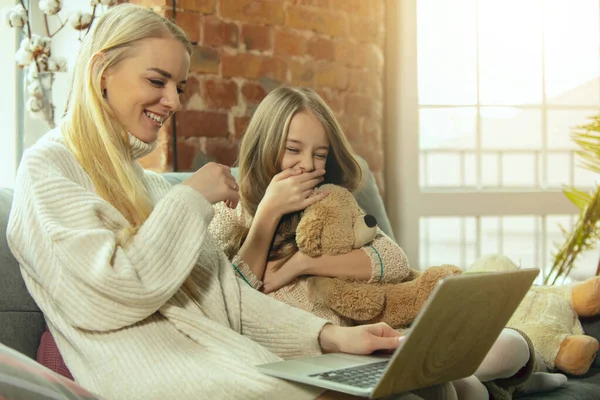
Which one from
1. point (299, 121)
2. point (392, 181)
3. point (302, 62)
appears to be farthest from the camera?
point (392, 181)

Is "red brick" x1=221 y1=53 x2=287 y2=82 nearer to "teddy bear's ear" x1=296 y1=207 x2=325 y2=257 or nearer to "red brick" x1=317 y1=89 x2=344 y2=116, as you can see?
"red brick" x1=317 y1=89 x2=344 y2=116

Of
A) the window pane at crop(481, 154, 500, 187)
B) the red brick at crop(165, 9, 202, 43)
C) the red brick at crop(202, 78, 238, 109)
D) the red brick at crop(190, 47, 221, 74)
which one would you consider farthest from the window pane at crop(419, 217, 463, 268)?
the red brick at crop(165, 9, 202, 43)

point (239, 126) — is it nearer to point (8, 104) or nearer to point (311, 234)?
point (311, 234)

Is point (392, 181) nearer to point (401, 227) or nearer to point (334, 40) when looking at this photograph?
point (401, 227)

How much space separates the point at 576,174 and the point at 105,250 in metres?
2.72

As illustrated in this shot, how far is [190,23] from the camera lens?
2398mm

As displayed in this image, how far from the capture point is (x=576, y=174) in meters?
3.39

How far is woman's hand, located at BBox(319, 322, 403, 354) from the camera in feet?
4.40

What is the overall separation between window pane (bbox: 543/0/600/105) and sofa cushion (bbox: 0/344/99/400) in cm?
280

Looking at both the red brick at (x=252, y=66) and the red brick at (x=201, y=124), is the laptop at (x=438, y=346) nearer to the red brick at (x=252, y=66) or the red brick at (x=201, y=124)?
the red brick at (x=201, y=124)

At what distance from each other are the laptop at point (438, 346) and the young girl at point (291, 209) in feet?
1.63

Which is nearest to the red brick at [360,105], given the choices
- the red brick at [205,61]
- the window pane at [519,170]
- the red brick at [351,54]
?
the red brick at [351,54]

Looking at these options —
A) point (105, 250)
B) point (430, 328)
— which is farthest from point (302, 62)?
point (430, 328)

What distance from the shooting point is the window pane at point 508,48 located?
3229 mm
